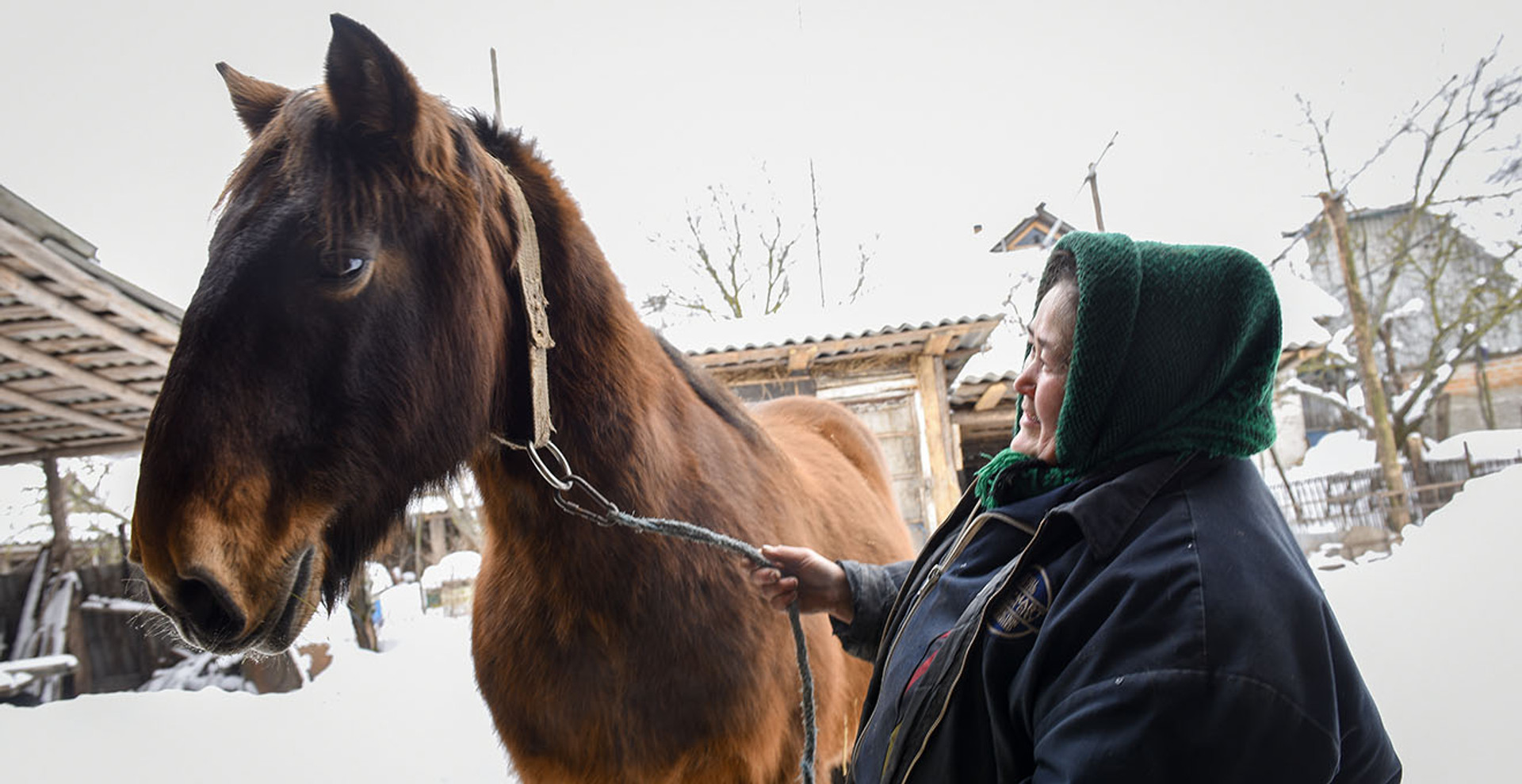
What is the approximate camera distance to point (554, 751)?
147 centimetres

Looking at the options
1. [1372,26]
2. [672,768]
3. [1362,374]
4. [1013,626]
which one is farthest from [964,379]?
[1362,374]

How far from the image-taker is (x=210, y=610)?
40.3 inches

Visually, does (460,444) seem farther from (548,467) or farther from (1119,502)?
(1119,502)

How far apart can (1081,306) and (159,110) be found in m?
4.95

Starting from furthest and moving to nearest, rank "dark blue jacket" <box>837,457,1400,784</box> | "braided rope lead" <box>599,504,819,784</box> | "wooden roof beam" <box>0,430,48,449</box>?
"wooden roof beam" <box>0,430,48,449</box> < "braided rope lead" <box>599,504,819,784</box> < "dark blue jacket" <box>837,457,1400,784</box>

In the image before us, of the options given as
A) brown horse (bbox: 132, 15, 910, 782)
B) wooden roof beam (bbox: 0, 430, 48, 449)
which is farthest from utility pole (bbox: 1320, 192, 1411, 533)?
wooden roof beam (bbox: 0, 430, 48, 449)

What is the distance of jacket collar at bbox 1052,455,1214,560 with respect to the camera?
0.72 m

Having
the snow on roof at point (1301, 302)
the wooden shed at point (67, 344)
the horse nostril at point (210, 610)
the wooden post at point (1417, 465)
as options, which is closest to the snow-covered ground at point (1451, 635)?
the snow on roof at point (1301, 302)

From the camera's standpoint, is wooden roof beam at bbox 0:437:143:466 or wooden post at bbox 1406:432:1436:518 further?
wooden post at bbox 1406:432:1436:518

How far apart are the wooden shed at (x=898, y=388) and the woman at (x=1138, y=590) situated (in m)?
5.17

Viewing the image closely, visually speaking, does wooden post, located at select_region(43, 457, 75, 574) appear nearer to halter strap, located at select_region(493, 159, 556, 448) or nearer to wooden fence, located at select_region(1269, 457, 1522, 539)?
halter strap, located at select_region(493, 159, 556, 448)

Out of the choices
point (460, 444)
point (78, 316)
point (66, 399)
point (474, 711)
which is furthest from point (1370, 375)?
point (66, 399)

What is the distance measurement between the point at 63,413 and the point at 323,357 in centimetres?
619

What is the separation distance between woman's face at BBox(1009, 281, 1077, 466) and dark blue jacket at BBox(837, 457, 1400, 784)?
11cm
